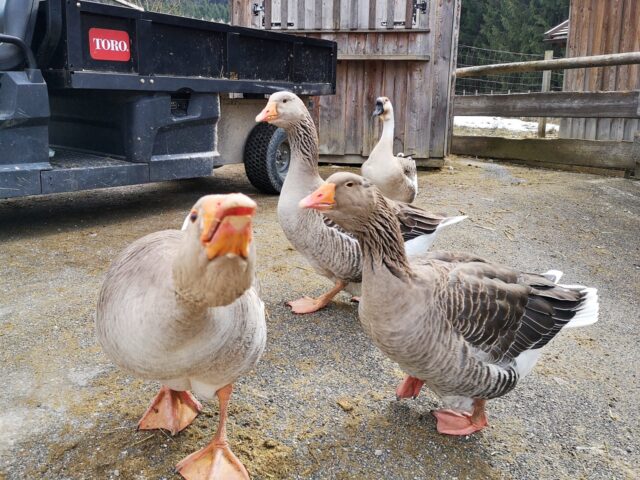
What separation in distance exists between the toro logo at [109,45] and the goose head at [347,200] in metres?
3.39

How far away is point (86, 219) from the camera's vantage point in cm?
591

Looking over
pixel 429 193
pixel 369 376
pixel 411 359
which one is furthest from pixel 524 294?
pixel 429 193

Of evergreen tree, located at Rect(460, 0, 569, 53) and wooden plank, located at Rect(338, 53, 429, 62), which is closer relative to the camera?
wooden plank, located at Rect(338, 53, 429, 62)

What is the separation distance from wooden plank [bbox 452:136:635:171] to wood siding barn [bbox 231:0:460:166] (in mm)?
1710

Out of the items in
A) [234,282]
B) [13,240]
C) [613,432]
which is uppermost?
[234,282]

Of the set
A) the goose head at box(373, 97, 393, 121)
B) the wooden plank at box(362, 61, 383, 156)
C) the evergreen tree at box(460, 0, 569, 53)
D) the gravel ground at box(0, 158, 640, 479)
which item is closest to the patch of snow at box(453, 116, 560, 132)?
the wooden plank at box(362, 61, 383, 156)

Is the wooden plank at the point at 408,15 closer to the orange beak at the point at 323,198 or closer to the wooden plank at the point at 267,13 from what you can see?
the wooden plank at the point at 267,13

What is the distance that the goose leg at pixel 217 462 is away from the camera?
2.18 m

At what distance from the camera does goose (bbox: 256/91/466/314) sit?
3.70 meters

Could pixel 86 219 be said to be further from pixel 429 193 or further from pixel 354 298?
pixel 429 193

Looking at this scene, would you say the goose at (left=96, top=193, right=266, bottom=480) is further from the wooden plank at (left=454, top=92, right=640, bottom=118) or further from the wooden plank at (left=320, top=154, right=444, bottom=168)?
the wooden plank at (left=454, top=92, right=640, bottom=118)

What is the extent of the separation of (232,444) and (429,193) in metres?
5.73

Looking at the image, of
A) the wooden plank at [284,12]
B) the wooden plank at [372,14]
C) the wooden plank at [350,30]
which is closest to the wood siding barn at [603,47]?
the wooden plank at [350,30]

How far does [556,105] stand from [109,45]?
764cm
